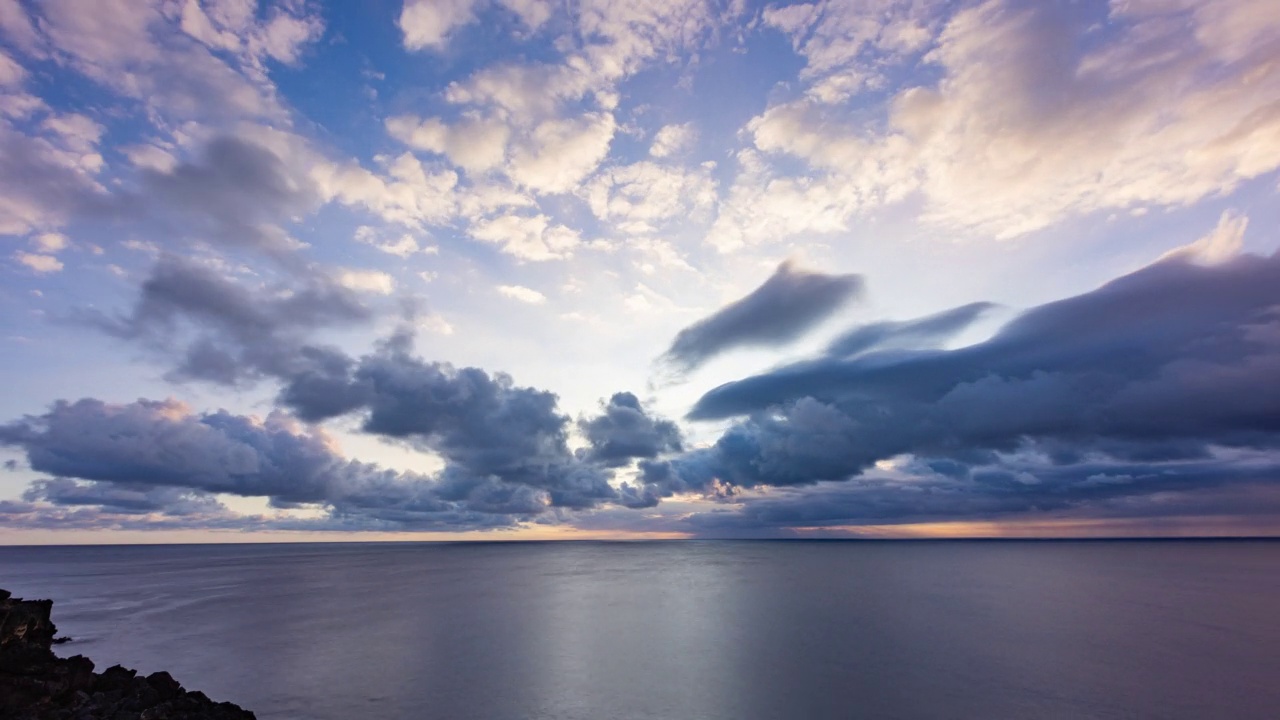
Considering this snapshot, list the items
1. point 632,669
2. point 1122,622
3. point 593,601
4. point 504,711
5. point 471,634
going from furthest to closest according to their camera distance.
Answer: point 593,601
point 1122,622
point 471,634
point 632,669
point 504,711

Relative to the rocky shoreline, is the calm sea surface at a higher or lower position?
A: lower

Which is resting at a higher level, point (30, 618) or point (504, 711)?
point (30, 618)

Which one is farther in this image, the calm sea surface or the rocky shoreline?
the calm sea surface

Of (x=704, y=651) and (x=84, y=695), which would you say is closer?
(x=84, y=695)

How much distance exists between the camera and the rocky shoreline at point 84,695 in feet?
88.6

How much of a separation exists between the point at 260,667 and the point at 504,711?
2335cm

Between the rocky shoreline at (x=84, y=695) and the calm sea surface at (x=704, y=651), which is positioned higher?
the rocky shoreline at (x=84, y=695)

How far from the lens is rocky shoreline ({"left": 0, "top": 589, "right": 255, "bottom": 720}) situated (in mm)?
27000

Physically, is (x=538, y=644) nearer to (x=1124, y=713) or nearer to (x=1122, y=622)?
(x=1124, y=713)

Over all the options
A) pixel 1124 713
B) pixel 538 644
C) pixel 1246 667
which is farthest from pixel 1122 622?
pixel 538 644

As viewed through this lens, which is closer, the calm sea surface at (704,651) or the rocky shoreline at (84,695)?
the rocky shoreline at (84,695)

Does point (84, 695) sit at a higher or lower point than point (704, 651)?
higher

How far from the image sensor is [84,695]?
2997cm

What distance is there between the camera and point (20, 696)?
2766 centimetres
